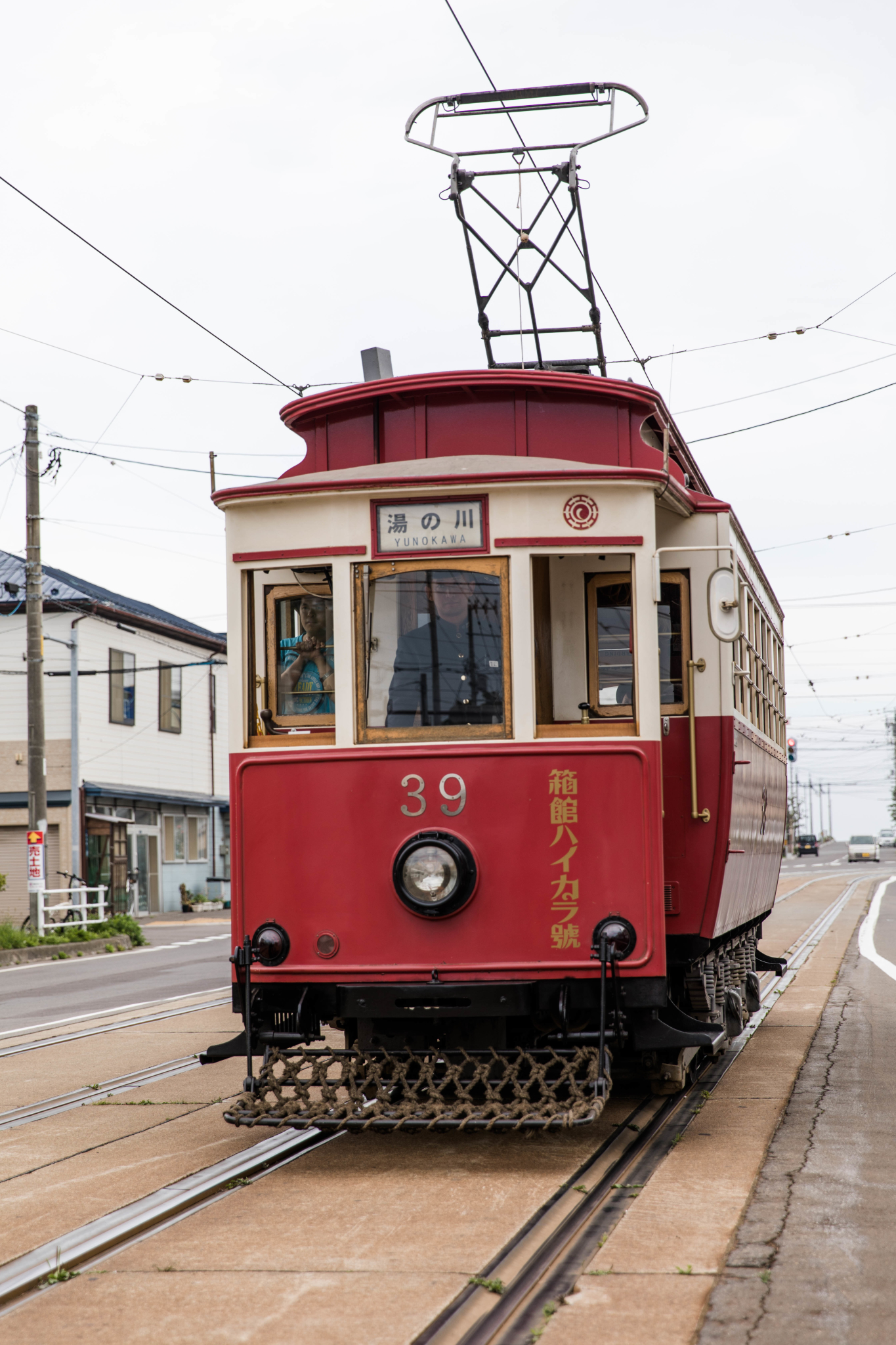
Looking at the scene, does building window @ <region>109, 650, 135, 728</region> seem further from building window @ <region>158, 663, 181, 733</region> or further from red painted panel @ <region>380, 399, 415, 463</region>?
red painted panel @ <region>380, 399, 415, 463</region>

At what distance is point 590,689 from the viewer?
763cm

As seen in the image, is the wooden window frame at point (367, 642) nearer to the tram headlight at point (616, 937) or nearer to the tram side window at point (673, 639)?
the tram headlight at point (616, 937)

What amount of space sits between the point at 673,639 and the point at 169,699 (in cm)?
3196

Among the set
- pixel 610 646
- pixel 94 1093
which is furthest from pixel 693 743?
pixel 94 1093

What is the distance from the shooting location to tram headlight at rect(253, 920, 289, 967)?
7.07 meters

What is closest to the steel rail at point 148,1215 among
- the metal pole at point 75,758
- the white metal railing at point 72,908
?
the white metal railing at point 72,908

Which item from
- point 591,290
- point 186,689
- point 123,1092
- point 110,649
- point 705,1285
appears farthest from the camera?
point 186,689

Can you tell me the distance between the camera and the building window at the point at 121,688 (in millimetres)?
35500

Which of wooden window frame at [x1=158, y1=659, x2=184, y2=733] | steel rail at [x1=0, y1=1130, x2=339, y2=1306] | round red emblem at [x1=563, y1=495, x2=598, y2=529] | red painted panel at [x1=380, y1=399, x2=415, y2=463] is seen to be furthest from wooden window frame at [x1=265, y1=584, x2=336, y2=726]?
wooden window frame at [x1=158, y1=659, x2=184, y2=733]

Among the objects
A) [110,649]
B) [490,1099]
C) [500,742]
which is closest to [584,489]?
[500,742]

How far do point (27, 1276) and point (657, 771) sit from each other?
11.6ft

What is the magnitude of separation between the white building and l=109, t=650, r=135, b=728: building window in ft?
0.12

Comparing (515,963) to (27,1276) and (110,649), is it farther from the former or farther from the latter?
(110,649)

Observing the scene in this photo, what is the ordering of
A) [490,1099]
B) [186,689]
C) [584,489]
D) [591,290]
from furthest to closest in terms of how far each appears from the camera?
[186,689] < [591,290] < [584,489] < [490,1099]
